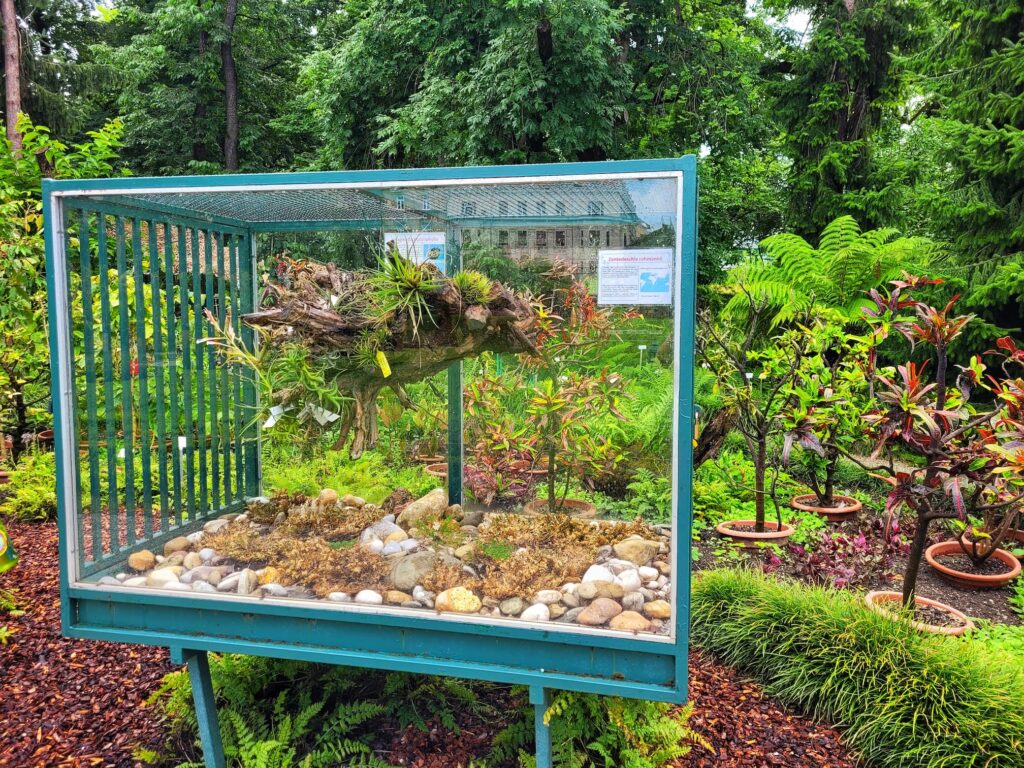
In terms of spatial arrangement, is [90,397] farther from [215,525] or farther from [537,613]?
[537,613]

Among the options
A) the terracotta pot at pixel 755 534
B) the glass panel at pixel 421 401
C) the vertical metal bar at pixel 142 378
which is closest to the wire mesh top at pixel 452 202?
the glass panel at pixel 421 401

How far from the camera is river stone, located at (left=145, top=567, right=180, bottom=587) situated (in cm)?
272

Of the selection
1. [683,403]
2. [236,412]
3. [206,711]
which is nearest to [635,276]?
[683,403]

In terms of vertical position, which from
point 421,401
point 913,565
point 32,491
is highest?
point 421,401

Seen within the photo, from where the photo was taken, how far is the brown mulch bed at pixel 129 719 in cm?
312

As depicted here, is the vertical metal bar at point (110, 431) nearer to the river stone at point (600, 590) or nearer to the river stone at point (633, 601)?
the river stone at point (600, 590)

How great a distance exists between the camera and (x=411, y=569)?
102 inches

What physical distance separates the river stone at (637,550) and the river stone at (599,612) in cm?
20

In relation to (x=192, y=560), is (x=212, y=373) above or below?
above

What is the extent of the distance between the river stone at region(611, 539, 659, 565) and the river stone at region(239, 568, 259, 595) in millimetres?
1306

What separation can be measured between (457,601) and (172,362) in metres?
1.68

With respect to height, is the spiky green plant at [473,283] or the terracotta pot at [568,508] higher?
the spiky green plant at [473,283]

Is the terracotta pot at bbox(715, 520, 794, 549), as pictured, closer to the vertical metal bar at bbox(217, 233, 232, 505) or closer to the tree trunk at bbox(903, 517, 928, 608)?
the tree trunk at bbox(903, 517, 928, 608)

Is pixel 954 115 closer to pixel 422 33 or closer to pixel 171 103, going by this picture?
pixel 422 33
